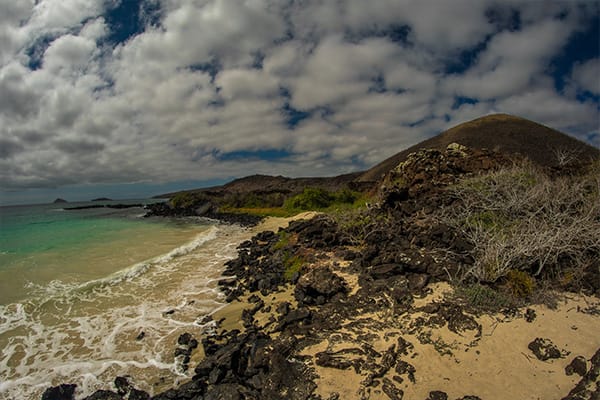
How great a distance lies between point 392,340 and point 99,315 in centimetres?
767

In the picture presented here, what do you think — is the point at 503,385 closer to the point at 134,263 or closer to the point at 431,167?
the point at 431,167

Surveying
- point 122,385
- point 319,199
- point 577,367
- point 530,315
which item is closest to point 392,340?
point 577,367

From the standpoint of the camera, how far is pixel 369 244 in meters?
9.26

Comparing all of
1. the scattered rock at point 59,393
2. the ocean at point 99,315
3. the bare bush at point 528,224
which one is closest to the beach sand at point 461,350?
the bare bush at point 528,224

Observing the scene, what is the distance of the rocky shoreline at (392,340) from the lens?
3.90m

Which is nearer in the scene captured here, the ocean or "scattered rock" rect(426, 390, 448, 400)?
"scattered rock" rect(426, 390, 448, 400)

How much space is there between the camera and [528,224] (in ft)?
24.7

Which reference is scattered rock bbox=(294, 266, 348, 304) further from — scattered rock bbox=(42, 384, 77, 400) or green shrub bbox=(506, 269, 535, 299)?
scattered rock bbox=(42, 384, 77, 400)

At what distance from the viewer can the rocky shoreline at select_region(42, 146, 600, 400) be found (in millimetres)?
3902

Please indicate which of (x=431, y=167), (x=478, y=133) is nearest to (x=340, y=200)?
(x=431, y=167)

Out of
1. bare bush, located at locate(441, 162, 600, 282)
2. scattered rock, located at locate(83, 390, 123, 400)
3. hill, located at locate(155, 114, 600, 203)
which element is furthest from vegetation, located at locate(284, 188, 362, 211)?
scattered rock, located at locate(83, 390, 123, 400)

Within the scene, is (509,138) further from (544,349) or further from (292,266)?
(544,349)

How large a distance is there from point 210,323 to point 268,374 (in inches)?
116

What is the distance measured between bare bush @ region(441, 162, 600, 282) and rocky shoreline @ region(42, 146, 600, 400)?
1.71 ft
